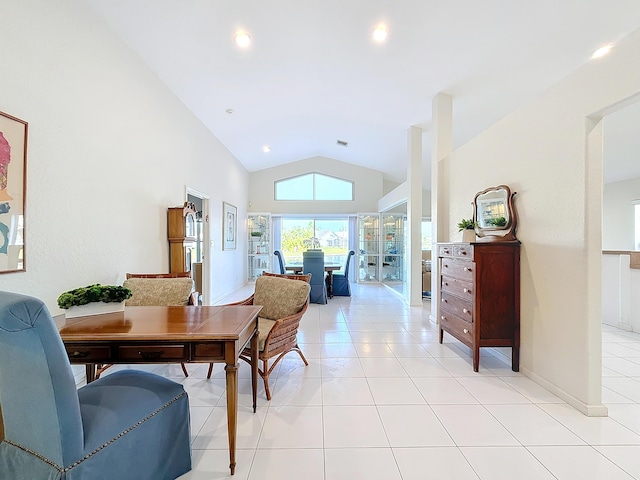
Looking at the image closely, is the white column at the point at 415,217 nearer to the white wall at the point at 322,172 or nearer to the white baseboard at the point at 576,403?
the white baseboard at the point at 576,403

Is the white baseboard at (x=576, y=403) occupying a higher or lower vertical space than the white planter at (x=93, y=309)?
lower

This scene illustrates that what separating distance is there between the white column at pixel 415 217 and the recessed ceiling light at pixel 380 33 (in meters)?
2.36

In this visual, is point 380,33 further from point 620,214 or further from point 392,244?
point 620,214

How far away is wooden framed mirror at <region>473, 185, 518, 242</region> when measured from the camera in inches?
106

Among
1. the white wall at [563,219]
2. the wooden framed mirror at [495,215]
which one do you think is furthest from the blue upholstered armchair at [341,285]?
the white wall at [563,219]

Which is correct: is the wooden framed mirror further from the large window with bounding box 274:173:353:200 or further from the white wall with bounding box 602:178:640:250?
the large window with bounding box 274:173:353:200

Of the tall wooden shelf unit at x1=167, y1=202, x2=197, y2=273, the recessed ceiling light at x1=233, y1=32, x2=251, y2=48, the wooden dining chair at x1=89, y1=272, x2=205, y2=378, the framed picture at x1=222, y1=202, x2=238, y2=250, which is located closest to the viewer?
the wooden dining chair at x1=89, y1=272, x2=205, y2=378

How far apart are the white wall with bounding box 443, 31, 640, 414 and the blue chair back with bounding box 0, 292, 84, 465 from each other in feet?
9.73

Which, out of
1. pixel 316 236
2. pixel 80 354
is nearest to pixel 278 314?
pixel 80 354

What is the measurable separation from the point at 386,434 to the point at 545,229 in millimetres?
2039

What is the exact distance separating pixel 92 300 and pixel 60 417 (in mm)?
931

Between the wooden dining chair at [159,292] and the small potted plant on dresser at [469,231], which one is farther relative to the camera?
the small potted plant on dresser at [469,231]

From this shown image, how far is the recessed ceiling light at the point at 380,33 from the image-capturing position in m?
2.93

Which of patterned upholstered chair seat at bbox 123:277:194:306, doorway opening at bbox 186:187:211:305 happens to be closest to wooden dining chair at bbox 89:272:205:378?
patterned upholstered chair seat at bbox 123:277:194:306
